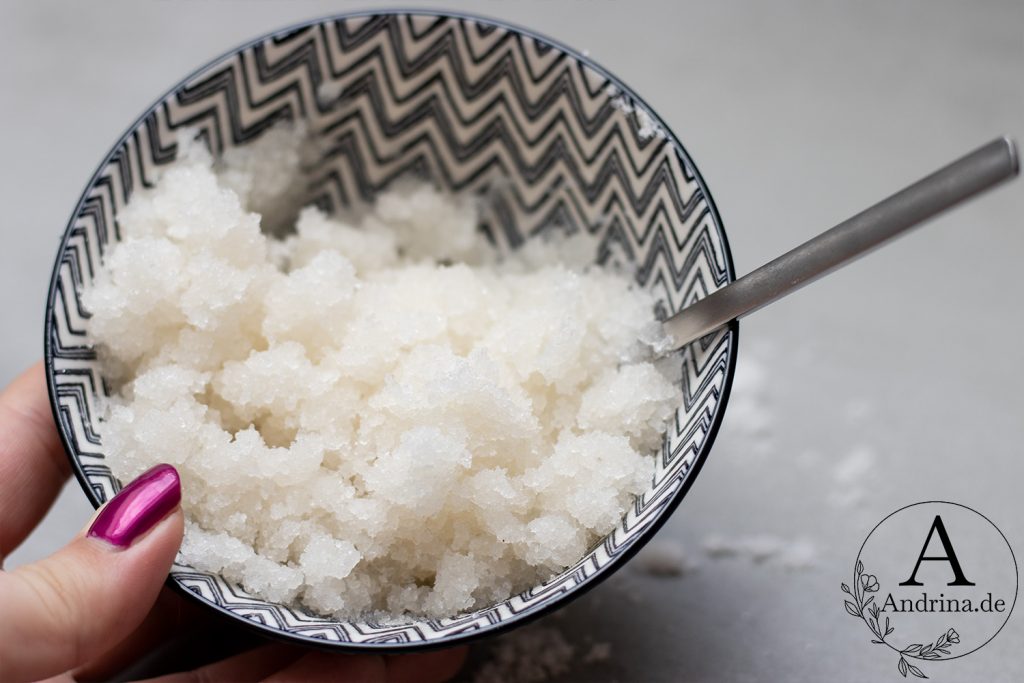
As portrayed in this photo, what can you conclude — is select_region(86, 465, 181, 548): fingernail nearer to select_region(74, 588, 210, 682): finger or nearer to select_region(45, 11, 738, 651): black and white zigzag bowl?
select_region(45, 11, 738, 651): black and white zigzag bowl

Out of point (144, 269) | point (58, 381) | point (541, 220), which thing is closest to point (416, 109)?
point (541, 220)

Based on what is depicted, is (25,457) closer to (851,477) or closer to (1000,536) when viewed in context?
(851,477)

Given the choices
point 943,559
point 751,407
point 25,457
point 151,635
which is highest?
point 751,407

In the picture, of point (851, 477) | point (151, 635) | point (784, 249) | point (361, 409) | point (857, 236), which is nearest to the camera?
point (857, 236)

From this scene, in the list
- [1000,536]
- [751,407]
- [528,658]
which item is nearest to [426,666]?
[528,658]

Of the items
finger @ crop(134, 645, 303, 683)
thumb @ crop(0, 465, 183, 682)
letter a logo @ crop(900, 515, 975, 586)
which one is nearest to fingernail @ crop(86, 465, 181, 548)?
thumb @ crop(0, 465, 183, 682)

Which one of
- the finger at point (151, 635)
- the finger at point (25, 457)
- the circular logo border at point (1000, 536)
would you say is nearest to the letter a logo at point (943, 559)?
the circular logo border at point (1000, 536)

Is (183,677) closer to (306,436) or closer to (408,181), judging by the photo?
(306,436)

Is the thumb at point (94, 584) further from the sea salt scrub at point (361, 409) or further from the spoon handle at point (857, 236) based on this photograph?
the spoon handle at point (857, 236)
